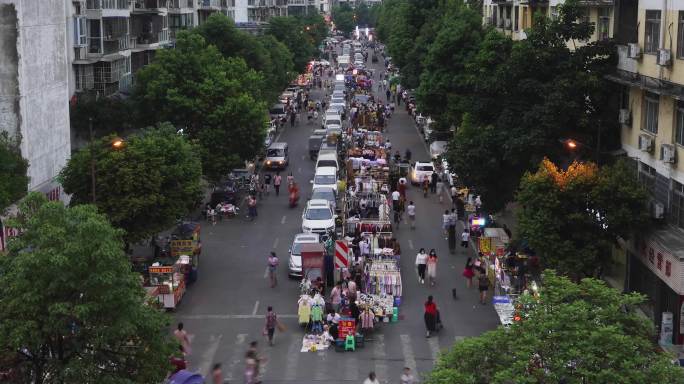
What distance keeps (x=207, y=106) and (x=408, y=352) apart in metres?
22.9

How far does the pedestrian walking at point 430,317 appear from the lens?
27516 millimetres

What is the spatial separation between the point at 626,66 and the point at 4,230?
20679 millimetres

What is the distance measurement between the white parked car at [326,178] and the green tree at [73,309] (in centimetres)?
2863

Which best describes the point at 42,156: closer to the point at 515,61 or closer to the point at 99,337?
the point at 515,61

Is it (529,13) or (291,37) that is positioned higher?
(529,13)

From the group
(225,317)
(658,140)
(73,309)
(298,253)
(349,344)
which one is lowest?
(225,317)

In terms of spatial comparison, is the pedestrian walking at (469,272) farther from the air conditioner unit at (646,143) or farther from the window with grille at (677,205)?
the window with grille at (677,205)

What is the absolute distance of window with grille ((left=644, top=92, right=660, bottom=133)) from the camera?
2862 cm

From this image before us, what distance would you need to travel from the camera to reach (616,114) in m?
31.9

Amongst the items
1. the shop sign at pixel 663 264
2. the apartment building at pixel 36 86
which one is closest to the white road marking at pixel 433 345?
the shop sign at pixel 663 264

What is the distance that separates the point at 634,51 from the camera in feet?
95.1

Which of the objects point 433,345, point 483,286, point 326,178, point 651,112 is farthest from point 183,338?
point 326,178

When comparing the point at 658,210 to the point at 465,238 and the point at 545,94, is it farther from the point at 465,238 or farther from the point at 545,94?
the point at 465,238

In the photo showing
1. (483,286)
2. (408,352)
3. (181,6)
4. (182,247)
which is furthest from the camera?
(181,6)
